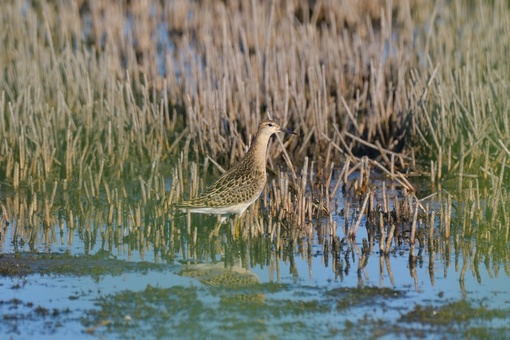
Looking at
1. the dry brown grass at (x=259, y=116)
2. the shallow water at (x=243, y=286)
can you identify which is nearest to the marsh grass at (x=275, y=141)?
the dry brown grass at (x=259, y=116)

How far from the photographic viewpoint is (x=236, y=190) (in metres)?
8.08

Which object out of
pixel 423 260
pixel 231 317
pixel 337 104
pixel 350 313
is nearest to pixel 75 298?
pixel 231 317

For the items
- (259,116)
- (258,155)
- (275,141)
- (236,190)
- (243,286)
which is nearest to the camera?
(243,286)

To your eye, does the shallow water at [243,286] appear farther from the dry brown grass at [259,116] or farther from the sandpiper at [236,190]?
the dry brown grass at [259,116]

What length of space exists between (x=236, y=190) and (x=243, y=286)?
65.3 inches

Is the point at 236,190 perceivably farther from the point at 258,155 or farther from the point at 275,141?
the point at 275,141

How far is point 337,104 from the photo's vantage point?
11.6 meters

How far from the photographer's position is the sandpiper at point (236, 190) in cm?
795

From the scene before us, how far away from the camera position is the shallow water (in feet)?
18.6

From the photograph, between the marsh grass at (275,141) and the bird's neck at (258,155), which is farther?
the bird's neck at (258,155)

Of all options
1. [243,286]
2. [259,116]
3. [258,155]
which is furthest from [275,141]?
[243,286]

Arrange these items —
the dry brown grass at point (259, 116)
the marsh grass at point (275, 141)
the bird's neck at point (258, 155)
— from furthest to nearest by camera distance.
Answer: the dry brown grass at point (259, 116), the bird's neck at point (258, 155), the marsh grass at point (275, 141)

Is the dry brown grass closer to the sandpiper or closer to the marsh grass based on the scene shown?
the marsh grass

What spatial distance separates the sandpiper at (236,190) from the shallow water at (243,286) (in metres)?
0.24
